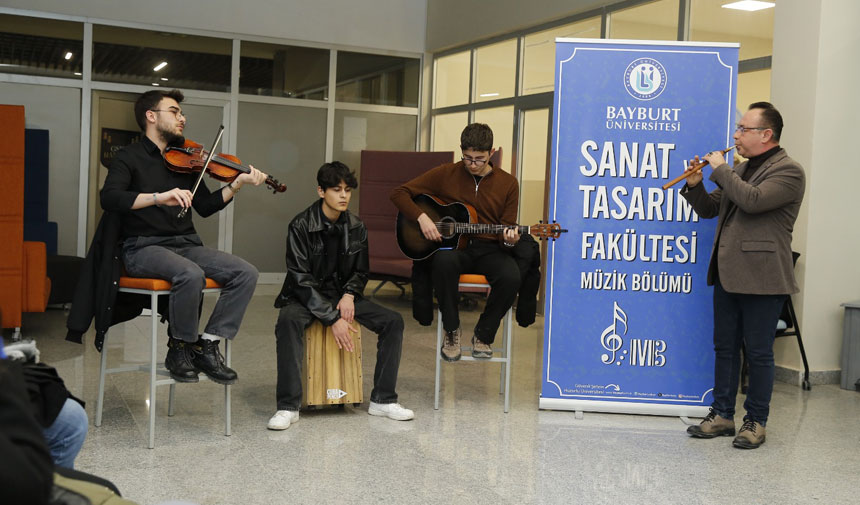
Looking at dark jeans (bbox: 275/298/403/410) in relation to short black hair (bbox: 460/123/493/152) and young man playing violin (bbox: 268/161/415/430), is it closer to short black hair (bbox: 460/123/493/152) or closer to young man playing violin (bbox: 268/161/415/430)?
young man playing violin (bbox: 268/161/415/430)

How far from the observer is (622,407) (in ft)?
13.6

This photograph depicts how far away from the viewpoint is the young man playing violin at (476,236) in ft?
13.5

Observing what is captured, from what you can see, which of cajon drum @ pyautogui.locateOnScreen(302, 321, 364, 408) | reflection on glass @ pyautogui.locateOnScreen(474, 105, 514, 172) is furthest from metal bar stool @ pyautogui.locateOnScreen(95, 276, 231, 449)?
reflection on glass @ pyautogui.locateOnScreen(474, 105, 514, 172)

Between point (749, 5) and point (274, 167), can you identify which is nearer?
point (749, 5)

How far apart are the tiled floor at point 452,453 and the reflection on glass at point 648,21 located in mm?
3003

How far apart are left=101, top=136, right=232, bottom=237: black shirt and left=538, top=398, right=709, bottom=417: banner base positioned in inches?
77.1

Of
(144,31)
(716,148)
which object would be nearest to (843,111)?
(716,148)

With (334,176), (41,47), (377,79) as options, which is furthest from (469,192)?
(41,47)

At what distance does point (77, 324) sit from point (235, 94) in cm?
608

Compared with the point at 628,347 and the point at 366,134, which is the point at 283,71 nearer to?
the point at 366,134

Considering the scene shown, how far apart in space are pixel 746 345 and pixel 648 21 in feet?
12.1

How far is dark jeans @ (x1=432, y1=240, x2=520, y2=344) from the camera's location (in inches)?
162

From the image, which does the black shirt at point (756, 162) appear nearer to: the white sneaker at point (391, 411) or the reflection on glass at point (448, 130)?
the white sneaker at point (391, 411)

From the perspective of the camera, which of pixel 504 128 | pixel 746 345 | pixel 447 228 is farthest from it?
pixel 504 128
